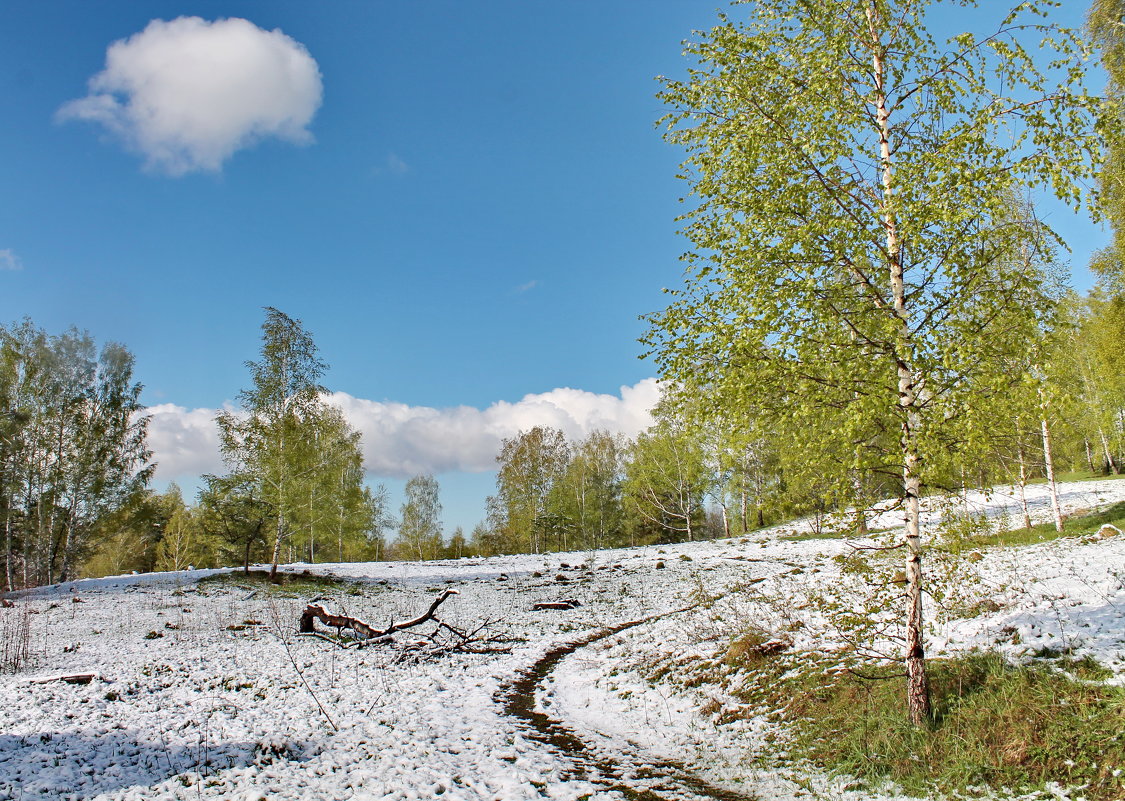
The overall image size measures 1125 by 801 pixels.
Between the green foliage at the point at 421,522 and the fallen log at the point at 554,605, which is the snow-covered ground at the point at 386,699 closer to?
the fallen log at the point at 554,605

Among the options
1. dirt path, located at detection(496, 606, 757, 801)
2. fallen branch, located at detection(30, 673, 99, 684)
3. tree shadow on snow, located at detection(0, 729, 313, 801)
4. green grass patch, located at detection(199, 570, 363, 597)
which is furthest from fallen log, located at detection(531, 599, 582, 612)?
tree shadow on snow, located at detection(0, 729, 313, 801)

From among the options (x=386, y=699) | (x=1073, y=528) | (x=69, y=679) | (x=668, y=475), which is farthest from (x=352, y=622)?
(x=668, y=475)

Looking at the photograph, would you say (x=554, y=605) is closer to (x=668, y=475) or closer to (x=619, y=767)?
(x=619, y=767)

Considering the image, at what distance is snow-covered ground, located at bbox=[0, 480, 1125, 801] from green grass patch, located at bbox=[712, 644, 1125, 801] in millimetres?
549

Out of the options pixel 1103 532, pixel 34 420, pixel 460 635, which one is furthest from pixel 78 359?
pixel 1103 532

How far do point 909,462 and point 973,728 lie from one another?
2.85 metres

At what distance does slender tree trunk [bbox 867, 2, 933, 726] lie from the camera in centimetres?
656

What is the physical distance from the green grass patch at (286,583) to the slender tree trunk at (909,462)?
20752 millimetres

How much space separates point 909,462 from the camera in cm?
684

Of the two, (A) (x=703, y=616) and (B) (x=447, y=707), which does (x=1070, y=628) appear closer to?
(A) (x=703, y=616)

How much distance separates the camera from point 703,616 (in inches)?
566

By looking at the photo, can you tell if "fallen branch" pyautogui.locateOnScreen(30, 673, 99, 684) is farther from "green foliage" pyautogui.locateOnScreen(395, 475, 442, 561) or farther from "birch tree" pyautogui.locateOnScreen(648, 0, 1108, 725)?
"green foliage" pyautogui.locateOnScreen(395, 475, 442, 561)

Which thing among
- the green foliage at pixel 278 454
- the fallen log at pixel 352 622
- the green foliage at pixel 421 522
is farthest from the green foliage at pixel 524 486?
the fallen log at pixel 352 622

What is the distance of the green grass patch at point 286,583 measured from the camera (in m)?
23.1
